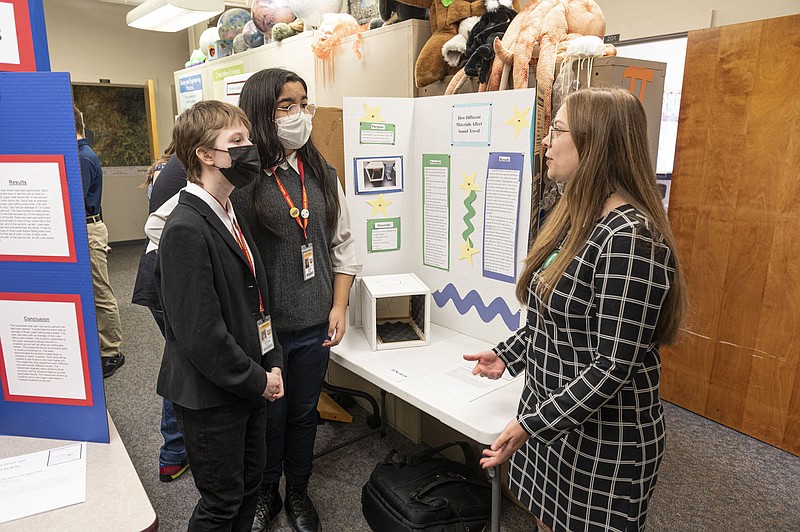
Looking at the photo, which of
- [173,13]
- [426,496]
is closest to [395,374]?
[426,496]

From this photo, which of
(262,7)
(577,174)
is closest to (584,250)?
(577,174)

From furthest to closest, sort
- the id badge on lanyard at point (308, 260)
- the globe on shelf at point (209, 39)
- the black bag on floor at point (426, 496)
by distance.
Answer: the globe on shelf at point (209, 39) < the black bag on floor at point (426, 496) < the id badge on lanyard at point (308, 260)

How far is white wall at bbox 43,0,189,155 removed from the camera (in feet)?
20.9

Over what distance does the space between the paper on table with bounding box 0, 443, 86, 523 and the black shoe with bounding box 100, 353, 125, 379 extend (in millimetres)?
2364

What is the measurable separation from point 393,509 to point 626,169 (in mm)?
1373

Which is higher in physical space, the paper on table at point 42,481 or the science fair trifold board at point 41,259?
the science fair trifold board at point 41,259

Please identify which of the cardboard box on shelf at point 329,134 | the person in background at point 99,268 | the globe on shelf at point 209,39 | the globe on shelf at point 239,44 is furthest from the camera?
the globe on shelf at point 209,39

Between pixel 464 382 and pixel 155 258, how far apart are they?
3.46 feet

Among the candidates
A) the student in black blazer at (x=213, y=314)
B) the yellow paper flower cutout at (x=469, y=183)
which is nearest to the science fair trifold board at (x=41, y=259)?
the student in black blazer at (x=213, y=314)

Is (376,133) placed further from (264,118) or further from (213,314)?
(213,314)

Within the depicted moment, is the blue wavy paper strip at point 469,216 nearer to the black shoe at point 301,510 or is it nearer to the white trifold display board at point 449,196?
the white trifold display board at point 449,196

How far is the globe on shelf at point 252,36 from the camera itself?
3.51 metres

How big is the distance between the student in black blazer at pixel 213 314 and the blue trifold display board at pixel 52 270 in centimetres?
16

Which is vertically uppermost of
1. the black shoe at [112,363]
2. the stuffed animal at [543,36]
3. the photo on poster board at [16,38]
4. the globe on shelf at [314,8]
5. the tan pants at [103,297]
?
the globe on shelf at [314,8]
